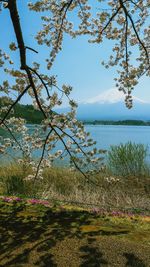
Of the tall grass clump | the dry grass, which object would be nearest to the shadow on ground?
the dry grass

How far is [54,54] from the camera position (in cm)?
836

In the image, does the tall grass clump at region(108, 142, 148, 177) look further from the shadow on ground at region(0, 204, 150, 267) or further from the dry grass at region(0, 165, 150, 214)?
the shadow on ground at region(0, 204, 150, 267)

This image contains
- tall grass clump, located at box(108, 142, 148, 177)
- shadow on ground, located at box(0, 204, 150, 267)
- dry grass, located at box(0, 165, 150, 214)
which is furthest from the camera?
tall grass clump, located at box(108, 142, 148, 177)

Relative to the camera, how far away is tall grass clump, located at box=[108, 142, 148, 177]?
47.5ft

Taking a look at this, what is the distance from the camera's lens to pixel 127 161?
14484mm

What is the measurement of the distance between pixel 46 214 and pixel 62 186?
8853mm

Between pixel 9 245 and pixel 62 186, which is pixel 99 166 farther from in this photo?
pixel 62 186

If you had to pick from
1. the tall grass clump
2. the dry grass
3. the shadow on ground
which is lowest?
the dry grass

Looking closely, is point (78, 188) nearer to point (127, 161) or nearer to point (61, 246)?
point (127, 161)

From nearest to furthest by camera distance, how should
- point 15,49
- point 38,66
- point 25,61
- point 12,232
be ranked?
point 12,232 → point 25,61 → point 15,49 → point 38,66

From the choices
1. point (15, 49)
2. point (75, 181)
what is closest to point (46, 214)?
point (15, 49)

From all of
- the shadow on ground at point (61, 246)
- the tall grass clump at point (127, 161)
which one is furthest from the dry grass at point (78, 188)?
the shadow on ground at point (61, 246)

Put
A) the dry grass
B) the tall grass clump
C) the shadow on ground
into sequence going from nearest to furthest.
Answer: the shadow on ground → the dry grass → the tall grass clump

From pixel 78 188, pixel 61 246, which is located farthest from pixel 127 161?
pixel 61 246
